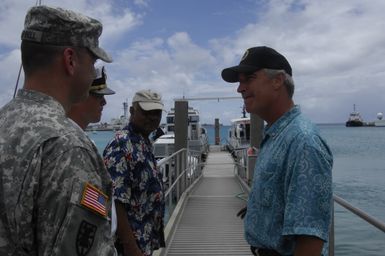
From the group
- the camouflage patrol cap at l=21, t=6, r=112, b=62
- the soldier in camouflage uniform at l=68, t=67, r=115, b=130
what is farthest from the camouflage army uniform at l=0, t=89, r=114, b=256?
the soldier in camouflage uniform at l=68, t=67, r=115, b=130

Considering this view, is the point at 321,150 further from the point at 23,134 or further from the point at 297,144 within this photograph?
the point at 23,134

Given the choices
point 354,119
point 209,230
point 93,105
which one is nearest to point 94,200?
A: point 93,105

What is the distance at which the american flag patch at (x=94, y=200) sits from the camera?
117 cm

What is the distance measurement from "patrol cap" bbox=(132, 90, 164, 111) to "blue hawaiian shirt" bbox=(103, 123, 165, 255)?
22 cm

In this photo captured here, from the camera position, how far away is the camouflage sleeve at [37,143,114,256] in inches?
45.1

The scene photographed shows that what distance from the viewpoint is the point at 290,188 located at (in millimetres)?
1827

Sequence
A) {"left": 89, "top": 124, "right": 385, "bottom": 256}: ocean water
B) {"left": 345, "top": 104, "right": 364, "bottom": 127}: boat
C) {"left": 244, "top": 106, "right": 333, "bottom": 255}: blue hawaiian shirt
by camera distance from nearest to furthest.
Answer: {"left": 244, "top": 106, "right": 333, "bottom": 255}: blue hawaiian shirt → {"left": 89, "top": 124, "right": 385, "bottom": 256}: ocean water → {"left": 345, "top": 104, "right": 364, "bottom": 127}: boat

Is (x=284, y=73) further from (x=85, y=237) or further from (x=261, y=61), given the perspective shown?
(x=85, y=237)

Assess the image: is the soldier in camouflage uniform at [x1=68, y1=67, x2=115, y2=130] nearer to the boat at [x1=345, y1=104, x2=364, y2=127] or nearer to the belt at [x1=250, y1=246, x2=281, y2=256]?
the belt at [x1=250, y1=246, x2=281, y2=256]

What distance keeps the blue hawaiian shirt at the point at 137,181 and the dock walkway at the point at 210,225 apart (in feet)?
9.66

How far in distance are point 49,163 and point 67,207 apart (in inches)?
4.9

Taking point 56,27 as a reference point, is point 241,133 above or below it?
below

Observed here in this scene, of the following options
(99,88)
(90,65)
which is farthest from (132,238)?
(90,65)

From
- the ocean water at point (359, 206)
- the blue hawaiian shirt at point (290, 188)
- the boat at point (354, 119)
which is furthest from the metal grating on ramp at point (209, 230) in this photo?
the boat at point (354, 119)
